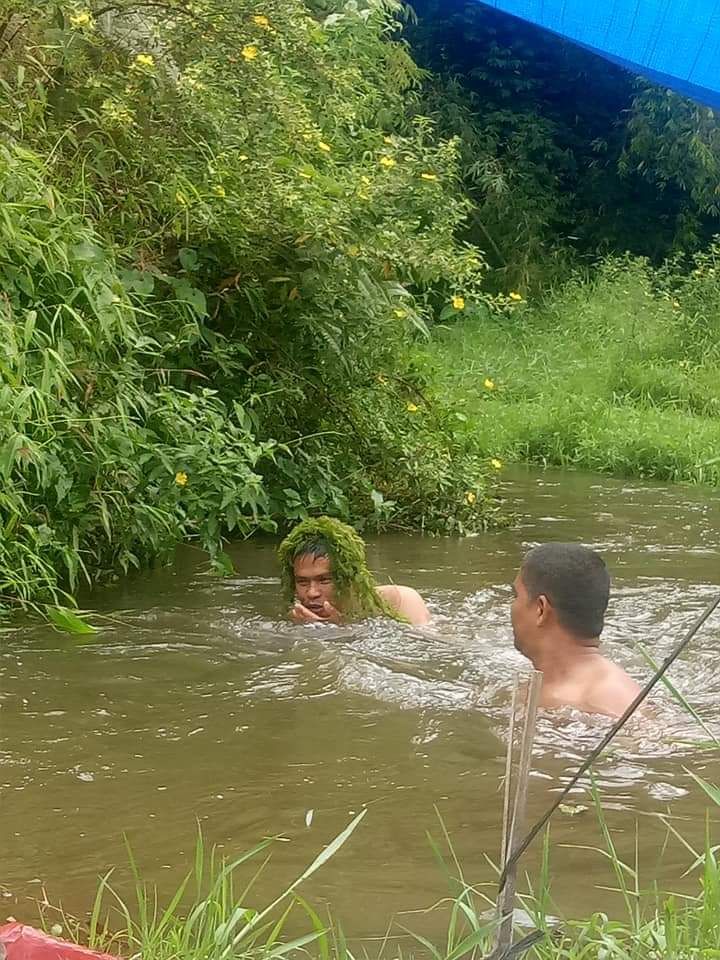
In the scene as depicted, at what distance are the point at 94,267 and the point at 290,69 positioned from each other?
2.08 meters

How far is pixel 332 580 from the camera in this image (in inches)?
215

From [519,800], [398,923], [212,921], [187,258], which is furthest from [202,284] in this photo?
[519,800]

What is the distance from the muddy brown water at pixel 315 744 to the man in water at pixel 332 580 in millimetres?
113

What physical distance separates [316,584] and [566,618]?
1497 millimetres

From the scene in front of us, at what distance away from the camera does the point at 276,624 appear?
543cm

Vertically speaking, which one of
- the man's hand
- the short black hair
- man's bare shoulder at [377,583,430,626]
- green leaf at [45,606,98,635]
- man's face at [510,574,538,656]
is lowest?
green leaf at [45,606,98,635]

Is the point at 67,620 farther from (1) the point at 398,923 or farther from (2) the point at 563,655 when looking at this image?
(1) the point at 398,923

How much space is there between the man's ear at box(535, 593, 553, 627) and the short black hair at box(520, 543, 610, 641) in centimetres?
2

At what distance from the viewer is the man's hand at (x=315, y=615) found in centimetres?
541

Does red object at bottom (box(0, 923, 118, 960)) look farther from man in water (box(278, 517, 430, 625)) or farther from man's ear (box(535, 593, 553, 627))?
man in water (box(278, 517, 430, 625))

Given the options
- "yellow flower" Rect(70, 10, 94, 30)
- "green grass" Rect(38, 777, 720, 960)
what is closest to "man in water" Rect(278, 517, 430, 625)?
"green grass" Rect(38, 777, 720, 960)

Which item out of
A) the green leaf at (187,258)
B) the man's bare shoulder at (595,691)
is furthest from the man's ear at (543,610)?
the green leaf at (187,258)

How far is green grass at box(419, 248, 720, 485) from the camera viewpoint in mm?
9750

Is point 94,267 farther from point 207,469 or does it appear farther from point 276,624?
point 276,624
